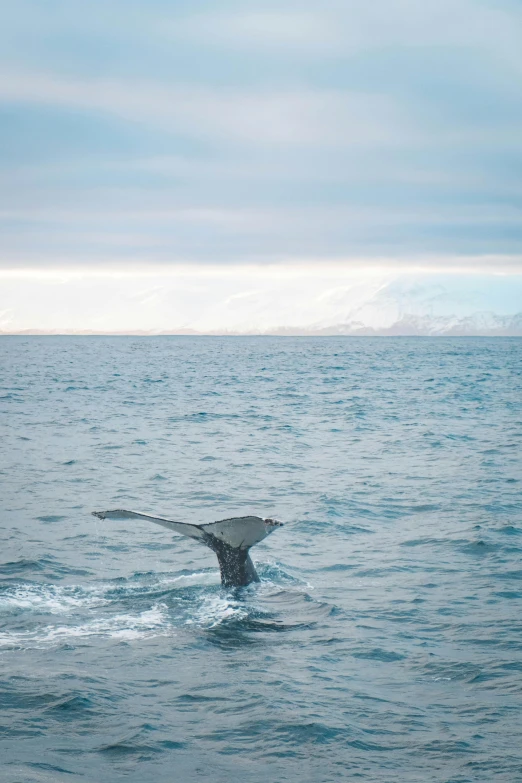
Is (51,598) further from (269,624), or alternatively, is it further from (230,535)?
(269,624)

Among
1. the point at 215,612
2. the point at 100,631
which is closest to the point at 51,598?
the point at 100,631

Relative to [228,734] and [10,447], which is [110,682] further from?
[10,447]

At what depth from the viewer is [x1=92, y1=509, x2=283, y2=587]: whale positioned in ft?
32.8

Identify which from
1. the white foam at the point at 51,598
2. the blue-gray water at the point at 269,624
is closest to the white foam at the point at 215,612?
the blue-gray water at the point at 269,624

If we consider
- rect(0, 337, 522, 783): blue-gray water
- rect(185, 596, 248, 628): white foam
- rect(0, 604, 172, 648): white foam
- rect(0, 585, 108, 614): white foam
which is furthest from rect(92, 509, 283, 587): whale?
rect(0, 585, 108, 614): white foam

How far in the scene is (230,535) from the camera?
10859mm

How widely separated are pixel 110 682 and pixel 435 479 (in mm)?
14141

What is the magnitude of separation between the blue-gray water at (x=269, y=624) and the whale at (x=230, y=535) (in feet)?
1.18

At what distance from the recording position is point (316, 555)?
1446cm

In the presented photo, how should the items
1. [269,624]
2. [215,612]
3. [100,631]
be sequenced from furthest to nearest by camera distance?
1. [215,612]
2. [269,624]
3. [100,631]

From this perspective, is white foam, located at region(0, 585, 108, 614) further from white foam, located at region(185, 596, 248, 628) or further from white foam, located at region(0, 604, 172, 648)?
white foam, located at region(185, 596, 248, 628)

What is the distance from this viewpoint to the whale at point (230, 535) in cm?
999

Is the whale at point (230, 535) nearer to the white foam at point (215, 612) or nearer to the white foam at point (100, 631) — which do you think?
the white foam at point (215, 612)

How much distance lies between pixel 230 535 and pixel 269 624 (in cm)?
117
